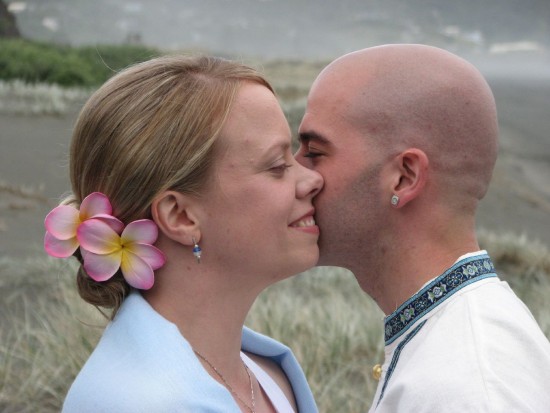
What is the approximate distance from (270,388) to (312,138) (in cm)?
77

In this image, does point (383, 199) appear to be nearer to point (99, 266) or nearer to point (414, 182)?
point (414, 182)

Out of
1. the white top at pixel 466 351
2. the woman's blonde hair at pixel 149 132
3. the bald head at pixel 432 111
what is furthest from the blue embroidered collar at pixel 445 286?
the woman's blonde hair at pixel 149 132

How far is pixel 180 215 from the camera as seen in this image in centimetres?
202

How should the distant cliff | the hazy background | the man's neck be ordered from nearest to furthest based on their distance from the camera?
the man's neck < the hazy background < the distant cliff

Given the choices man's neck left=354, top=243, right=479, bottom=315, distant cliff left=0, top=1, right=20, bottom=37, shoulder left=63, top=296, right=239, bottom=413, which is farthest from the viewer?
distant cliff left=0, top=1, right=20, bottom=37

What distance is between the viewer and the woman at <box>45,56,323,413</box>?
1929mm

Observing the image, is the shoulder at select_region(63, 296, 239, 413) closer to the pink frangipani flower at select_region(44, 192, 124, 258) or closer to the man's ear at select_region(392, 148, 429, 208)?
the pink frangipani flower at select_region(44, 192, 124, 258)

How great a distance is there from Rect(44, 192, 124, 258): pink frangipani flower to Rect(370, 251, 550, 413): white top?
0.82 meters

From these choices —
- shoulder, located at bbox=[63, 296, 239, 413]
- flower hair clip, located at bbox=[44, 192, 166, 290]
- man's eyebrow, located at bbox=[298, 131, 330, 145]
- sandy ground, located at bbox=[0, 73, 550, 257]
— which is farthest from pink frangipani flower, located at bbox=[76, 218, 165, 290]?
sandy ground, located at bbox=[0, 73, 550, 257]

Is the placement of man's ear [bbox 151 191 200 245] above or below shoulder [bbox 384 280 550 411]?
above

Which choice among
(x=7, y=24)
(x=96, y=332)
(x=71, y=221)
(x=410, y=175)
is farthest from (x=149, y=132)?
(x=7, y=24)

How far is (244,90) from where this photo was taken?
6.77ft

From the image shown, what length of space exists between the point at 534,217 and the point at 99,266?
9220mm

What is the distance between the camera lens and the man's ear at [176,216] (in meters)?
1.98
